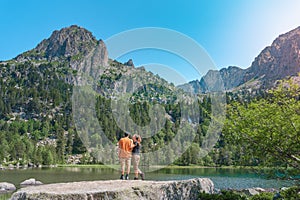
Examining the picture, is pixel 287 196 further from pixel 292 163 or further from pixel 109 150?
pixel 109 150

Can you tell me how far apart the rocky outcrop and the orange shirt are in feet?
6.58

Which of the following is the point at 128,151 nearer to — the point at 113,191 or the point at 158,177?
the point at 113,191

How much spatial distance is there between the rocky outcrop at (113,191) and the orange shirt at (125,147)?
2006mm

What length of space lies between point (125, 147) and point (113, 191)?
4075 millimetres

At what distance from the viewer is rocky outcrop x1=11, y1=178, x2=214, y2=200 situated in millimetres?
11320

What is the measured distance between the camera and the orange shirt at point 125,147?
620 inches

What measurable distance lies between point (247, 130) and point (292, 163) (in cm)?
231

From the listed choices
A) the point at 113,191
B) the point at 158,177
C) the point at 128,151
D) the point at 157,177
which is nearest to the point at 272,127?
the point at 113,191

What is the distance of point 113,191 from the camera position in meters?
11.9

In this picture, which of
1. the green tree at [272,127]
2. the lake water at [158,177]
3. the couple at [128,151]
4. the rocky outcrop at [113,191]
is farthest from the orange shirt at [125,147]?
the lake water at [158,177]

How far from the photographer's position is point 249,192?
106ft

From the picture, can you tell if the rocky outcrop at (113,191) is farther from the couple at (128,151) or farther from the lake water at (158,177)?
the lake water at (158,177)

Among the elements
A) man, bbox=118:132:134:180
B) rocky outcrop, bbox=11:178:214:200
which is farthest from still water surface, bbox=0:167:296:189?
man, bbox=118:132:134:180

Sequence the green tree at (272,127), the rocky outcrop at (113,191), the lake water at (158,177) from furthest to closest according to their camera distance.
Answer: the lake water at (158,177) < the rocky outcrop at (113,191) < the green tree at (272,127)
